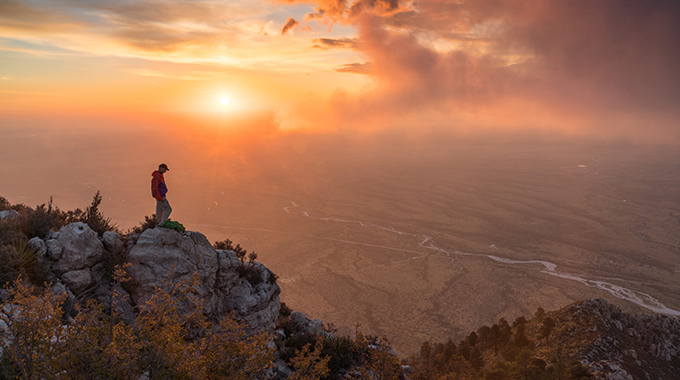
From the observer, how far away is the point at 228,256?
17281mm

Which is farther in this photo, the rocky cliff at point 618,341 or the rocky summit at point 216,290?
the rocky cliff at point 618,341

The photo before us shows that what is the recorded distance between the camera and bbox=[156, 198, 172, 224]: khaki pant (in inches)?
572

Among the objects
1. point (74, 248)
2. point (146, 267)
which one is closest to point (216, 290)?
point (146, 267)

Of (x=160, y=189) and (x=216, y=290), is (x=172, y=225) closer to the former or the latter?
(x=160, y=189)

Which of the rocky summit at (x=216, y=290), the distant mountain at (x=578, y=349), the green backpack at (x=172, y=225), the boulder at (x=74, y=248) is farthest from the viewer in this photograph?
the distant mountain at (x=578, y=349)

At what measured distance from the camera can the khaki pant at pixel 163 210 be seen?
1453 cm

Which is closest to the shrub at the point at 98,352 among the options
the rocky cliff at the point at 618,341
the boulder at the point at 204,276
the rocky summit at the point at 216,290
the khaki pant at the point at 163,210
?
the rocky summit at the point at 216,290

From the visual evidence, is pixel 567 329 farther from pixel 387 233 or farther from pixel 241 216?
pixel 241 216

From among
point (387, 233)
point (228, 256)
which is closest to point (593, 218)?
point (387, 233)

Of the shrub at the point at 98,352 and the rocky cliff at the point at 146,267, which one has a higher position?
the shrub at the point at 98,352

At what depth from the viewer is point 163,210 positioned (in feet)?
49.0

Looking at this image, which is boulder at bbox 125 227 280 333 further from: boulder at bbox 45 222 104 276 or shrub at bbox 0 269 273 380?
shrub at bbox 0 269 273 380

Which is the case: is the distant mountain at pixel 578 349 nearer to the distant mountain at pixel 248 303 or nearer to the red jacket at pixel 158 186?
the distant mountain at pixel 248 303

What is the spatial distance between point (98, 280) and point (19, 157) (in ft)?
725
